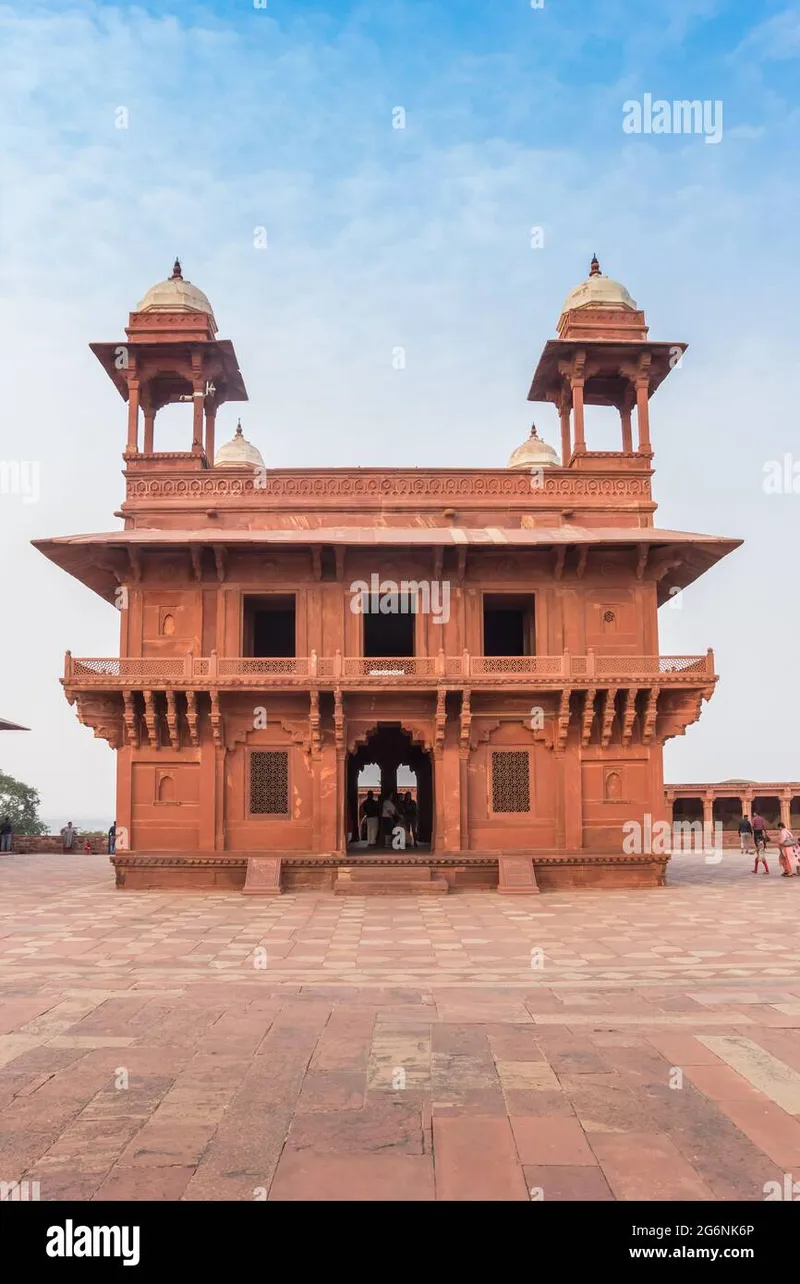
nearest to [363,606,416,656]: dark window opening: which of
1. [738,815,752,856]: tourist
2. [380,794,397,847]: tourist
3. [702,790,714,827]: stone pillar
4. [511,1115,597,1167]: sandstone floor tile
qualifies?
[380,794,397,847]: tourist

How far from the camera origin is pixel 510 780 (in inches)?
742

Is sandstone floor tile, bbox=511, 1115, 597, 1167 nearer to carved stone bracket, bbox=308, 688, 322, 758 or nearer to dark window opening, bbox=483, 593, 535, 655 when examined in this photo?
carved stone bracket, bbox=308, 688, 322, 758

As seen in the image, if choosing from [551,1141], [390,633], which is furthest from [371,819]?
[551,1141]

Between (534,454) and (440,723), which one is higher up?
(534,454)

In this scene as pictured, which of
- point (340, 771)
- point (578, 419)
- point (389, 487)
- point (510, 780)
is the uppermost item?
point (578, 419)

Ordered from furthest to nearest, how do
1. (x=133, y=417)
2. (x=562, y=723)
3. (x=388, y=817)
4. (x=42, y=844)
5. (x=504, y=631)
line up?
(x=42, y=844) < (x=504, y=631) < (x=388, y=817) < (x=133, y=417) < (x=562, y=723)

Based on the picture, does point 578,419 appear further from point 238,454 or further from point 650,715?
point 238,454

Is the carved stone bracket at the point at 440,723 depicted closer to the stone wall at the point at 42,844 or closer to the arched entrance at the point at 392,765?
the arched entrance at the point at 392,765

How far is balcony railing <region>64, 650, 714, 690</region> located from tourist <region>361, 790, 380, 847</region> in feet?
18.5

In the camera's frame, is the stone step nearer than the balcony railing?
Yes

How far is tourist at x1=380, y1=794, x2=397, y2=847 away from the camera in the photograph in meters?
22.5

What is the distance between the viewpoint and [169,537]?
18.3m

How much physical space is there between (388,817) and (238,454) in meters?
13.6
